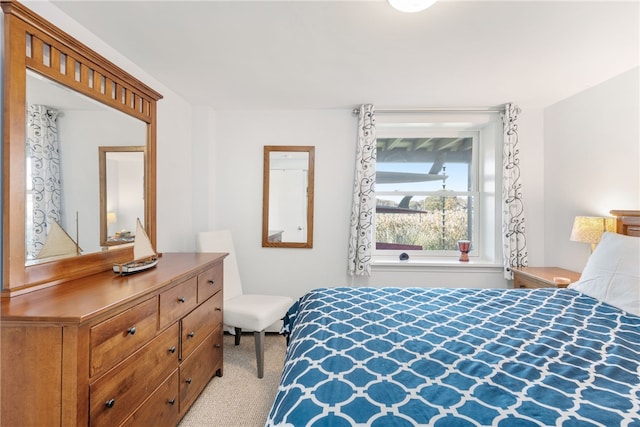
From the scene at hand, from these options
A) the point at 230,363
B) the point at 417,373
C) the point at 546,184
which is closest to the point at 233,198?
the point at 230,363

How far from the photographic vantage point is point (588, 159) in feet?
8.34

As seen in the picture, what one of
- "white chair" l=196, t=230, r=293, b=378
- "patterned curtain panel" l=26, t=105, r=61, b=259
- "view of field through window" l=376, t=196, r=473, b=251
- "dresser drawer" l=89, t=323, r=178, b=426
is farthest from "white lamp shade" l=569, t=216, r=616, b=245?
"patterned curtain panel" l=26, t=105, r=61, b=259

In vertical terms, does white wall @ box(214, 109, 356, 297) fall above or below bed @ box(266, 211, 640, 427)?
above

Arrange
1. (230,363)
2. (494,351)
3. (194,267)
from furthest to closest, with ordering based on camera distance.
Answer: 1. (230,363)
2. (194,267)
3. (494,351)

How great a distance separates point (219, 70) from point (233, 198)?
1344 millimetres

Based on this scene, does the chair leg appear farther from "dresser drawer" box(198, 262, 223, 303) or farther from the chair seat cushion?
"dresser drawer" box(198, 262, 223, 303)

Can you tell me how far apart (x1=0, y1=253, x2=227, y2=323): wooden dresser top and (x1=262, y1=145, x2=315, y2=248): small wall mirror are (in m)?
1.35

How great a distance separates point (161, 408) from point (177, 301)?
0.53 metres

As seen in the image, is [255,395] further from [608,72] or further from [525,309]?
[608,72]

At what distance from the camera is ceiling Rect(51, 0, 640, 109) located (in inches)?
60.9

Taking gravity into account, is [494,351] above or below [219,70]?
below

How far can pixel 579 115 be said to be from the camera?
8.62ft

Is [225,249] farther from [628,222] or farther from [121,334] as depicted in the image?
[628,222]

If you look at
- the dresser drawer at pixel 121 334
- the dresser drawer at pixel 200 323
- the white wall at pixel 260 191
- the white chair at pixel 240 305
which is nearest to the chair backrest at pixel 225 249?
the white chair at pixel 240 305
